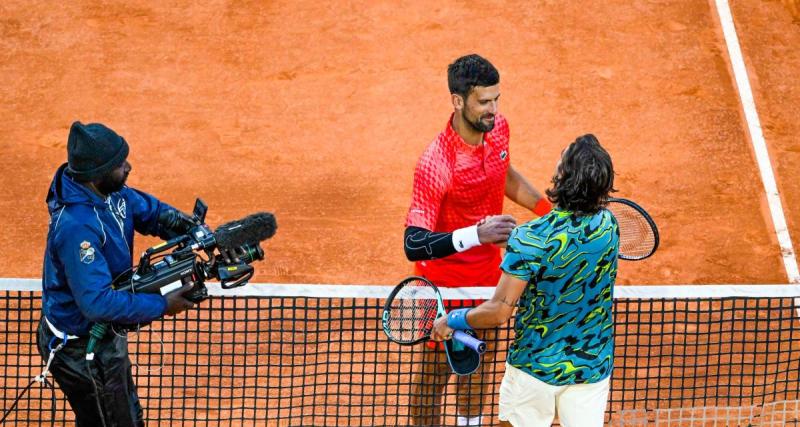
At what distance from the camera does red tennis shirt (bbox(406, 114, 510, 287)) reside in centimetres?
606

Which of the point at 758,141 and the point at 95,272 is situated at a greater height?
the point at 758,141

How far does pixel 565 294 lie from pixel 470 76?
59.8 inches

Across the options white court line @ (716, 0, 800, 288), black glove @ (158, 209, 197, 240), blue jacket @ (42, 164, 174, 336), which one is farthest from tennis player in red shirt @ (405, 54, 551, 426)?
white court line @ (716, 0, 800, 288)

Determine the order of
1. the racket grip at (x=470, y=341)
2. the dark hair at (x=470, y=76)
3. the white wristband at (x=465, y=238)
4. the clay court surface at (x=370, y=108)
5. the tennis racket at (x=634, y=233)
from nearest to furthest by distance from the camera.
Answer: the racket grip at (x=470, y=341)
the white wristband at (x=465, y=238)
the dark hair at (x=470, y=76)
the tennis racket at (x=634, y=233)
the clay court surface at (x=370, y=108)

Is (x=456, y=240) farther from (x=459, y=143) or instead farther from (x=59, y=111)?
(x=59, y=111)

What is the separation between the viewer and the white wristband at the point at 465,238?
225 inches

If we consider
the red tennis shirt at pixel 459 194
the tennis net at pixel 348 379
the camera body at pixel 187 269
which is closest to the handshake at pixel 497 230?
the red tennis shirt at pixel 459 194

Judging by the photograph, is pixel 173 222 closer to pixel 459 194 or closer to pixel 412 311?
pixel 412 311

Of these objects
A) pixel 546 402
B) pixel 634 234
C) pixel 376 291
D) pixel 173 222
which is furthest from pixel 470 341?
pixel 173 222

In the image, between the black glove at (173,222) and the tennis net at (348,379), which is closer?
the black glove at (173,222)

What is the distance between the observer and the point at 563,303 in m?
5.10

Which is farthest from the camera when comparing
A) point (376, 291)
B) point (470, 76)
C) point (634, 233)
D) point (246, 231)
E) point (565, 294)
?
point (376, 291)

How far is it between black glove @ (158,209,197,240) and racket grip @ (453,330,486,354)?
155 centimetres

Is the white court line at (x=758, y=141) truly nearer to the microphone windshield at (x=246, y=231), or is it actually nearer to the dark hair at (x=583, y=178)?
the dark hair at (x=583, y=178)
